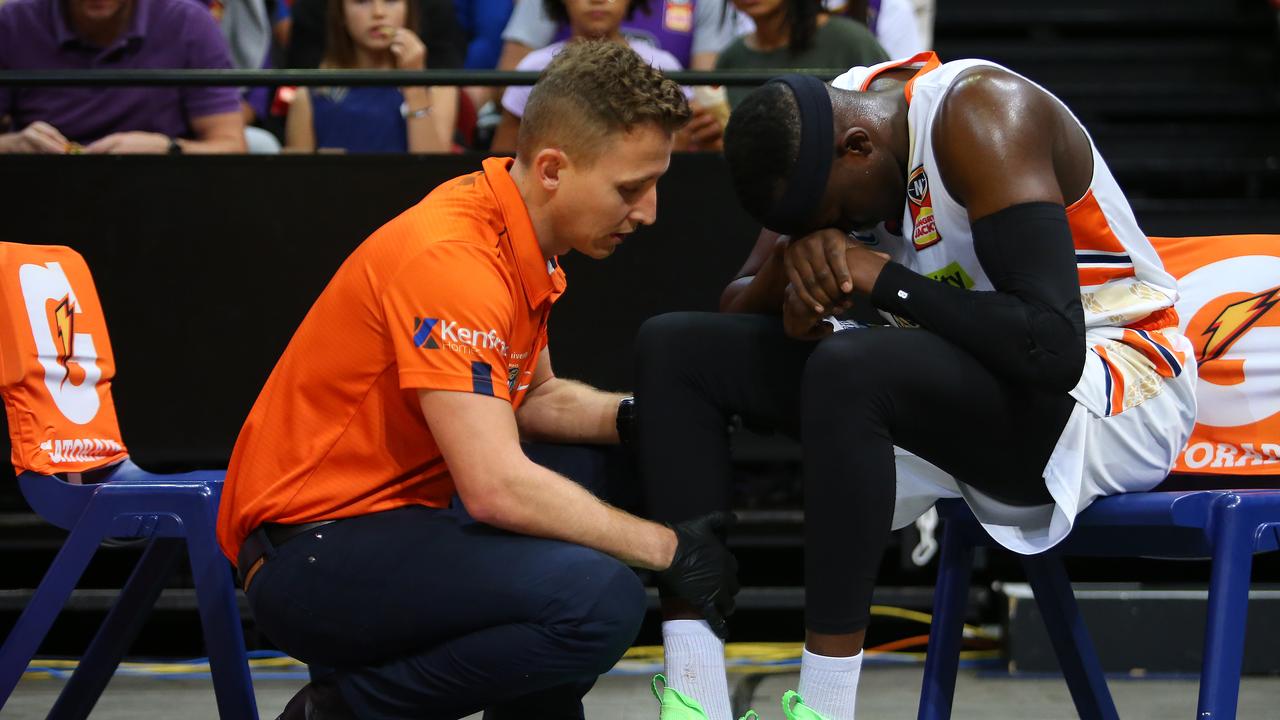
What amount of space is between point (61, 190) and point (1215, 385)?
2367mm

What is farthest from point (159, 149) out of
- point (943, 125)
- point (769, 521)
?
point (943, 125)

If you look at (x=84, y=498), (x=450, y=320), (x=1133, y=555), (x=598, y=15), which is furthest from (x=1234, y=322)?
(x=598, y=15)

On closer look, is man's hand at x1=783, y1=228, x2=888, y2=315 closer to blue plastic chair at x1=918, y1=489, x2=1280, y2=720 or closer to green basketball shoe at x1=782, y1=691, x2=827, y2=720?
blue plastic chair at x1=918, y1=489, x2=1280, y2=720

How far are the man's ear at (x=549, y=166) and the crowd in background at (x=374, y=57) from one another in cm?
145

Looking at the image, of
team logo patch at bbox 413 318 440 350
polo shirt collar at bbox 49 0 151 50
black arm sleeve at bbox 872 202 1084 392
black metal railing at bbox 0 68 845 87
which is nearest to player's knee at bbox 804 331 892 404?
black arm sleeve at bbox 872 202 1084 392

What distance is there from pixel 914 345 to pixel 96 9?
8.30ft

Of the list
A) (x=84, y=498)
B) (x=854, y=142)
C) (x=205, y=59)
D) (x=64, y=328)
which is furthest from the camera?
(x=205, y=59)

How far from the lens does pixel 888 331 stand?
1.56 m

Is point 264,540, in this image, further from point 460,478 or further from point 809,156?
point 809,156

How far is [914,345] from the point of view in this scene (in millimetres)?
1558

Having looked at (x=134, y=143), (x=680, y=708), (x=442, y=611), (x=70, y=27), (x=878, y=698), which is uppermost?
(x=70, y=27)

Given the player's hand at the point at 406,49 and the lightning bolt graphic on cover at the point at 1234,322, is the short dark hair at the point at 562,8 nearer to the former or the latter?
the player's hand at the point at 406,49

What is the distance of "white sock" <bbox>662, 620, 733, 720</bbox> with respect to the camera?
161 cm

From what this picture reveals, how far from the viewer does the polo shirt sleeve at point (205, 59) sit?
3234 millimetres
